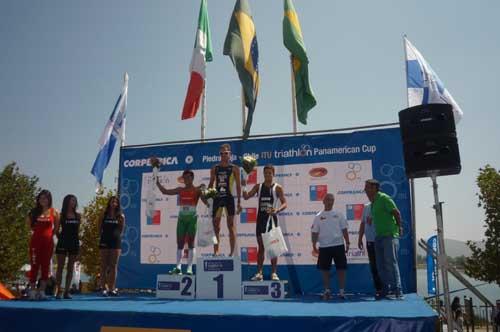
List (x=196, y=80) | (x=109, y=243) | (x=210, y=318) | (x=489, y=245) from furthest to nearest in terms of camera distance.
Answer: (x=489, y=245) → (x=196, y=80) → (x=109, y=243) → (x=210, y=318)

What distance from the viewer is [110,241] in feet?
21.4

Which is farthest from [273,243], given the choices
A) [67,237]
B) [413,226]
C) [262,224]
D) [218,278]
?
[67,237]

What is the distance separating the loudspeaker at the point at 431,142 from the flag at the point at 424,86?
8.62 feet

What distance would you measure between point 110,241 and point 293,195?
3.34m

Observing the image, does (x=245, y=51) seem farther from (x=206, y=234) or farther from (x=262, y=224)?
(x=206, y=234)

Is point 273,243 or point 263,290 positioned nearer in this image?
point 263,290

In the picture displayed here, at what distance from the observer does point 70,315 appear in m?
4.52

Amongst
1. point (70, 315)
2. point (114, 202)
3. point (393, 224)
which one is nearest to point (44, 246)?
point (114, 202)

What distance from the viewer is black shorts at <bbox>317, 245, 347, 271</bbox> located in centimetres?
584

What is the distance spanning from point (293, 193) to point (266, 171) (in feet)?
4.31

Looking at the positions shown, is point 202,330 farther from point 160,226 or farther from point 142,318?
point 160,226

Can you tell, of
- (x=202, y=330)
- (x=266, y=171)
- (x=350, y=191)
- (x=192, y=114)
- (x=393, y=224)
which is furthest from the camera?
(x=192, y=114)

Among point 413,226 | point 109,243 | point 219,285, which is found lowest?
point 219,285

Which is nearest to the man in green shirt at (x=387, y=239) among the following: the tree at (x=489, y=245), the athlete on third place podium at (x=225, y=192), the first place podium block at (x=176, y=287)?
the athlete on third place podium at (x=225, y=192)
